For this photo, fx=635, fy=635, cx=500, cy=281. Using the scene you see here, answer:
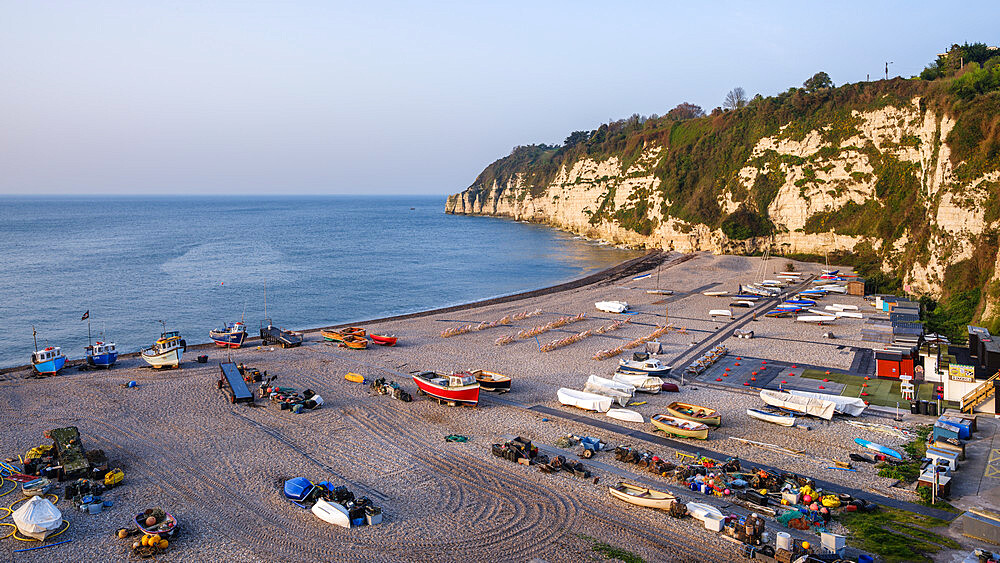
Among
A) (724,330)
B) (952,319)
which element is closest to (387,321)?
(724,330)

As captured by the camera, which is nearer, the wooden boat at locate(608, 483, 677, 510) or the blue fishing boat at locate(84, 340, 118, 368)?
the wooden boat at locate(608, 483, 677, 510)

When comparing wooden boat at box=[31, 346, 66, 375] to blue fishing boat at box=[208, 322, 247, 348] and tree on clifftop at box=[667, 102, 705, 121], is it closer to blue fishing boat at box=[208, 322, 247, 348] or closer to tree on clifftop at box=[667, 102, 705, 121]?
blue fishing boat at box=[208, 322, 247, 348]

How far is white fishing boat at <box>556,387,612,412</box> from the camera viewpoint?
22688 millimetres

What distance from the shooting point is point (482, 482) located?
1727 cm

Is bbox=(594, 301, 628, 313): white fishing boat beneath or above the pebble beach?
above

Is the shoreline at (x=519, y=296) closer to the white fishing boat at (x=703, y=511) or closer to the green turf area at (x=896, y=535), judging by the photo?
the white fishing boat at (x=703, y=511)

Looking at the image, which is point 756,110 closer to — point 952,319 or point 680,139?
point 680,139

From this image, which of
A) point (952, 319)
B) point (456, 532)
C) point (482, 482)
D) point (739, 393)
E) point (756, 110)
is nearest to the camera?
point (456, 532)

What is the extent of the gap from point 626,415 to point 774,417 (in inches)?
194

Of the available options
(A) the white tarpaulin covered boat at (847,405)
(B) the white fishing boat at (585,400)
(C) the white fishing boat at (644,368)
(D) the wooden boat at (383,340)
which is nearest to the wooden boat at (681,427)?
(B) the white fishing boat at (585,400)

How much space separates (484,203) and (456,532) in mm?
164517

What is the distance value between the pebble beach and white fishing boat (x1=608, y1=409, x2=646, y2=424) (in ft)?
0.80

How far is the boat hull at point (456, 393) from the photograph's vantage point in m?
23.5

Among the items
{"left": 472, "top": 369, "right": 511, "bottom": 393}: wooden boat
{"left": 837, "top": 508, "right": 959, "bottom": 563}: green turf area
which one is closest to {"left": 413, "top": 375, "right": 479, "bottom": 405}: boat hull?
{"left": 472, "top": 369, "right": 511, "bottom": 393}: wooden boat
